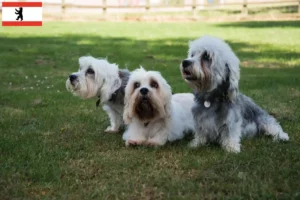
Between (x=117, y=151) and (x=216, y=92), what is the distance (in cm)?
163

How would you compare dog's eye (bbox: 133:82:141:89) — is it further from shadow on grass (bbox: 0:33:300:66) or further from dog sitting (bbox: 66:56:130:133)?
shadow on grass (bbox: 0:33:300:66)

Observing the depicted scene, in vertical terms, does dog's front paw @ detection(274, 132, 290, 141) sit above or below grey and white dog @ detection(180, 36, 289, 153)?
below

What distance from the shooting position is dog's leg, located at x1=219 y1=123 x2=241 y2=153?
6090 mm

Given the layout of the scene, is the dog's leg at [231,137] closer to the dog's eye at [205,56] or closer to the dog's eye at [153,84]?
the dog's eye at [205,56]

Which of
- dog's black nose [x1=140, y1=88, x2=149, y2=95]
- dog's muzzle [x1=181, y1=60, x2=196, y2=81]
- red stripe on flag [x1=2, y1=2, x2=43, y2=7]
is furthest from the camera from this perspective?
red stripe on flag [x1=2, y1=2, x2=43, y2=7]

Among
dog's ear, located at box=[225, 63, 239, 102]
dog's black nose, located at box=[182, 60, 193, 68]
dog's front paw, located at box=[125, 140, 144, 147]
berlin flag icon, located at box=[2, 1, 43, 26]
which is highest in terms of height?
berlin flag icon, located at box=[2, 1, 43, 26]

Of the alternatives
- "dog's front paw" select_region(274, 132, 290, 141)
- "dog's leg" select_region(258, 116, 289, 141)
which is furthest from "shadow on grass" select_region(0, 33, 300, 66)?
"dog's front paw" select_region(274, 132, 290, 141)

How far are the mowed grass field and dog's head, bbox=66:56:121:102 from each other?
0.71 metres

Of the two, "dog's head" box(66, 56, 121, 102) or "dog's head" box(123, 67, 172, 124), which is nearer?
"dog's head" box(123, 67, 172, 124)

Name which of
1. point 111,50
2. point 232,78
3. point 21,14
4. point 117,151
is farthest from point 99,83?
point 21,14

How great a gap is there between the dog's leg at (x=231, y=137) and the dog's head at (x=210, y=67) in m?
Answer: 0.44

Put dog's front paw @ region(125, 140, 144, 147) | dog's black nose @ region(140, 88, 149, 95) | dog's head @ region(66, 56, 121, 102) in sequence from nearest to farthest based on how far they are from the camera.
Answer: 1. dog's black nose @ region(140, 88, 149, 95)
2. dog's front paw @ region(125, 140, 144, 147)
3. dog's head @ region(66, 56, 121, 102)

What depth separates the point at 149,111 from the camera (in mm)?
6582

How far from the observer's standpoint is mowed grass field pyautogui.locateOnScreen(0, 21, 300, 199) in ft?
15.6
